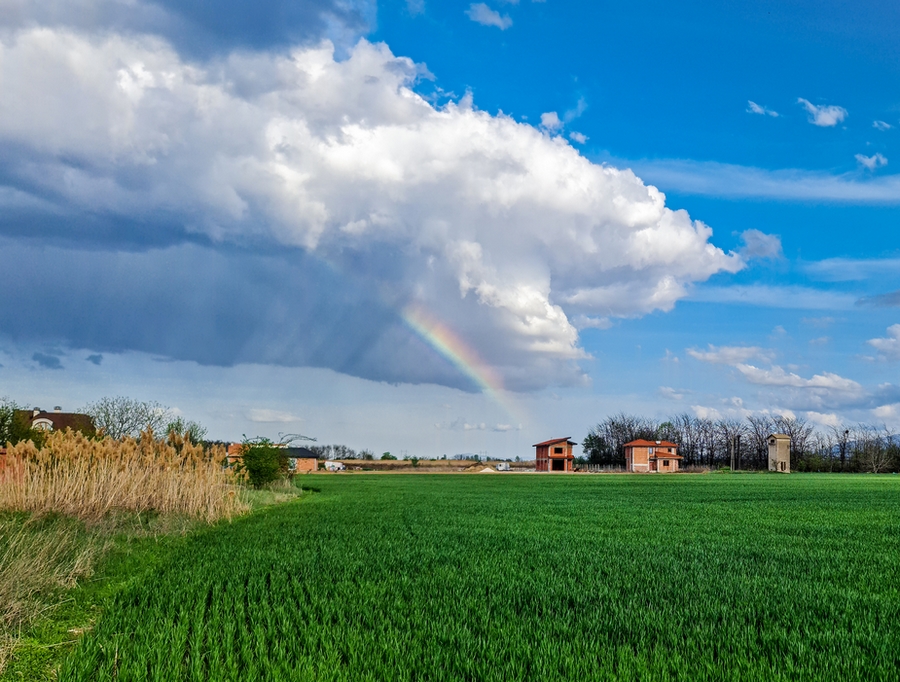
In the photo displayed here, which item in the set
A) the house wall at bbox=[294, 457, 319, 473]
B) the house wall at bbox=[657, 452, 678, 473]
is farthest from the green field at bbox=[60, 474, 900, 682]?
the house wall at bbox=[657, 452, 678, 473]

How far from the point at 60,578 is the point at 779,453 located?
8582 centimetres

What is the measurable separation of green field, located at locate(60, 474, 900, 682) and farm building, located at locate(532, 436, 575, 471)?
2753 inches

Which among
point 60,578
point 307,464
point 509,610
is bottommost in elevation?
point 307,464

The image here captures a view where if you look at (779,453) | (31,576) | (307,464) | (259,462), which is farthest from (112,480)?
(779,453)

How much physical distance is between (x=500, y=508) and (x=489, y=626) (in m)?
13.7

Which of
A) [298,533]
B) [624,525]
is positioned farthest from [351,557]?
[624,525]

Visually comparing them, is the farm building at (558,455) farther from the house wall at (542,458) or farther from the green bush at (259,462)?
the green bush at (259,462)

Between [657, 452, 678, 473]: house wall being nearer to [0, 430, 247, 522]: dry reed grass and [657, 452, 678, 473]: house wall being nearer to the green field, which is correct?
[0, 430, 247, 522]: dry reed grass

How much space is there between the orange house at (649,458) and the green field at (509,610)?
68457 mm

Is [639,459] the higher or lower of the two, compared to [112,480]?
lower

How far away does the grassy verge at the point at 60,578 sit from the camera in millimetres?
5648

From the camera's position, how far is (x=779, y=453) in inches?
3206

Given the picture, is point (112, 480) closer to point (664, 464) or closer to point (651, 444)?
point (651, 444)

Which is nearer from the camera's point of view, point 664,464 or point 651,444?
point 664,464
